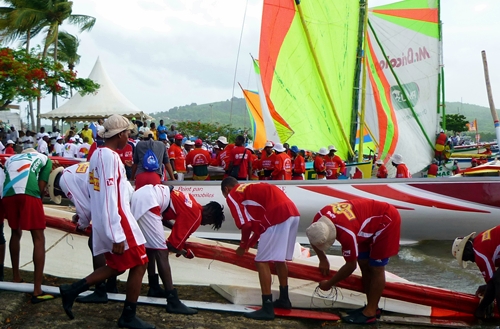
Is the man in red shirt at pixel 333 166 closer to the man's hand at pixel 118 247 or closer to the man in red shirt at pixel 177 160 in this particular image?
the man in red shirt at pixel 177 160

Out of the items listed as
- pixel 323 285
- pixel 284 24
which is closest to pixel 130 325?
pixel 323 285

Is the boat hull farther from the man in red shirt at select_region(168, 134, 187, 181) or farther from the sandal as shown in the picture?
the sandal

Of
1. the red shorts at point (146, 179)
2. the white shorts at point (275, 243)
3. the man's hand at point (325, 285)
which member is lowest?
the man's hand at point (325, 285)

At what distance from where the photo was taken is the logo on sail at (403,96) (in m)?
17.0

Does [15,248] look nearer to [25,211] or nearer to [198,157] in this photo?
[25,211]

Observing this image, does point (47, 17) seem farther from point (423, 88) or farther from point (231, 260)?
point (231, 260)

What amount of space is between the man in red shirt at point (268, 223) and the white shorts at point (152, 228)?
29.6 inches

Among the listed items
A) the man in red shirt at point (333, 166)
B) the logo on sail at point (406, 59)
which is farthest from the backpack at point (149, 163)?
the logo on sail at point (406, 59)

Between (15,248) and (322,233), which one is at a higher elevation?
(322,233)

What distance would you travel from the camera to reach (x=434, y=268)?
29.8ft

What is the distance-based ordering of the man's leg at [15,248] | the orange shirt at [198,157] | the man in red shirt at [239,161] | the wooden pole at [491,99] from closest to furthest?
the man's leg at [15,248]
the wooden pole at [491,99]
the man in red shirt at [239,161]
the orange shirt at [198,157]

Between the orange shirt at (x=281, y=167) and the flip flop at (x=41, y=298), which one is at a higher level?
the orange shirt at (x=281, y=167)

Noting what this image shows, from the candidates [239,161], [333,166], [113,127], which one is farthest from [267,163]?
[113,127]

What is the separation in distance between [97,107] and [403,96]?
50.2 ft
